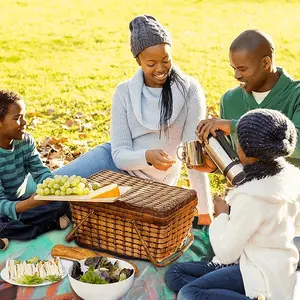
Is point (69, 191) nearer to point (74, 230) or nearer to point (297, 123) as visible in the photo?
point (74, 230)

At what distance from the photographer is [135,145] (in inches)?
146

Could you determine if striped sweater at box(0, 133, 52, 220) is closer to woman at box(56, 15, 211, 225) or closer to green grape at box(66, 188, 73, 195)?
woman at box(56, 15, 211, 225)

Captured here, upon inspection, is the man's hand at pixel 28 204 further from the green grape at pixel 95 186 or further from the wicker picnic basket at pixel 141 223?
the green grape at pixel 95 186

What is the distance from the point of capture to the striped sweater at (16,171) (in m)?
3.38

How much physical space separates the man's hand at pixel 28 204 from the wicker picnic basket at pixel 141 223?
7.5 inches

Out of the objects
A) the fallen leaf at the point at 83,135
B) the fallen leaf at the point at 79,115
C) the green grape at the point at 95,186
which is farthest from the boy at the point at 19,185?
the fallen leaf at the point at 79,115

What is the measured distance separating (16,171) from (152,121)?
0.81 metres

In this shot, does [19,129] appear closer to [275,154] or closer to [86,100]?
[275,154]

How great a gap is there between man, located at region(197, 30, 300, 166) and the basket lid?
12.3 inches

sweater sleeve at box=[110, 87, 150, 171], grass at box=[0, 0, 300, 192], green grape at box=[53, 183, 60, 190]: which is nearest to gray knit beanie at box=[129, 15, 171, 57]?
sweater sleeve at box=[110, 87, 150, 171]

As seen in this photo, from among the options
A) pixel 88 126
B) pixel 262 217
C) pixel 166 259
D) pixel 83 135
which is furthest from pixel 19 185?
pixel 88 126

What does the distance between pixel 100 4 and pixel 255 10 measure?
9.06 ft

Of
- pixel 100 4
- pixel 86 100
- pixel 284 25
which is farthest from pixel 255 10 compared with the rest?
pixel 86 100

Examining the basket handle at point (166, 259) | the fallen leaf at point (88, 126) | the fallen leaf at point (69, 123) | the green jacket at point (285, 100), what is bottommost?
the fallen leaf at point (88, 126)
